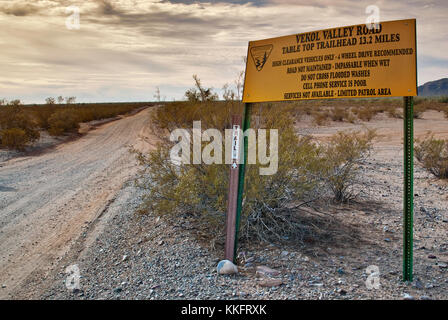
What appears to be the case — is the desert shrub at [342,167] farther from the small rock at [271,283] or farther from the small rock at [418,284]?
the small rock at [271,283]

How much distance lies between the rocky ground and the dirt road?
1.18ft

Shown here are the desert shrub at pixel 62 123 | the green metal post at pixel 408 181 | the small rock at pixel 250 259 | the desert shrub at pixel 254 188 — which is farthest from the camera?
the desert shrub at pixel 62 123

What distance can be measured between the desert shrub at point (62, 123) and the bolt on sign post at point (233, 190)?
829 inches

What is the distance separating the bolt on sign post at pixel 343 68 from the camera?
411 cm

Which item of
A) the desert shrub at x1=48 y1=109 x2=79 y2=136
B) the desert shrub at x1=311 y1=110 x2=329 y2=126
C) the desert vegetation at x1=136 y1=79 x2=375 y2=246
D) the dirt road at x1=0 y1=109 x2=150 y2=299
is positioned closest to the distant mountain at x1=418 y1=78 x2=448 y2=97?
the desert shrub at x1=311 y1=110 x2=329 y2=126

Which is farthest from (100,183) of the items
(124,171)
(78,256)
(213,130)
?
(213,130)

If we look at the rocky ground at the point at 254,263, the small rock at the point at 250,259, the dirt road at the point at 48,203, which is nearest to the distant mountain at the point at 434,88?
the dirt road at the point at 48,203

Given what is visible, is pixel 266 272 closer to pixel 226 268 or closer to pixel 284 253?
pixel 226 268

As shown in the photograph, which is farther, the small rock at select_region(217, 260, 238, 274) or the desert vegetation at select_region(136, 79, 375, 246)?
the desert vegetation at select_region(136, 79, 375, 246)

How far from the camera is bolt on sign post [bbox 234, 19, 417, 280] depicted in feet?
13.5

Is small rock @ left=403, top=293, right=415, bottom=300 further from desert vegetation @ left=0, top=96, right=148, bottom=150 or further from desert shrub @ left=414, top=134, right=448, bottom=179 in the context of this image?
desert vegetation @ left=0, top=96, right=148, bottom=150

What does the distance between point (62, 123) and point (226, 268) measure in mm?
23565
